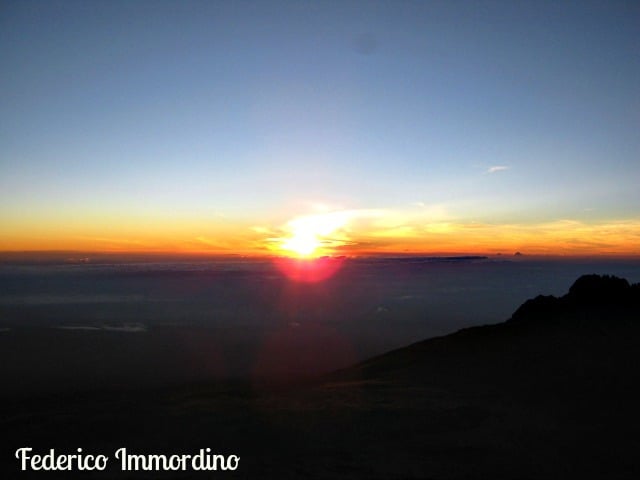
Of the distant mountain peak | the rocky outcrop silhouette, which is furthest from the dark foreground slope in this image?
the distant mountain peak

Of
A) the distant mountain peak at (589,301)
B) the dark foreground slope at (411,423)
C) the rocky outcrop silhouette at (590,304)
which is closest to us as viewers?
the dark foreground slope at (411,423)

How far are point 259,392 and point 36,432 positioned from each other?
7313 mm

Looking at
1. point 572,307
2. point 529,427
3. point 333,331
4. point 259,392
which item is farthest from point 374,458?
point 333,331

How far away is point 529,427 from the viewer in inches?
524

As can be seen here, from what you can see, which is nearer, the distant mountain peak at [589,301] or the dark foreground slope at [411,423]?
the dark foreground slope at [411,423]

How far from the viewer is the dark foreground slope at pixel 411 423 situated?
36.4 ft

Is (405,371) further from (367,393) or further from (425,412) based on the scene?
(425,412)

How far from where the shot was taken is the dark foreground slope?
11.1 meters

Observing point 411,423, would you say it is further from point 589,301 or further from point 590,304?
point 589,301

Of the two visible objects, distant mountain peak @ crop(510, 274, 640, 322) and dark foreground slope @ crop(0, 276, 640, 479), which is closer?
dark foreground slope @ crop(0, 276, 640, 479)

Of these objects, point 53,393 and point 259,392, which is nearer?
point 259,392

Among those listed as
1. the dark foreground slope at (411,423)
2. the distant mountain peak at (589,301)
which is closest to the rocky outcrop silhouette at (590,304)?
the distant mountain peak at (589,301)

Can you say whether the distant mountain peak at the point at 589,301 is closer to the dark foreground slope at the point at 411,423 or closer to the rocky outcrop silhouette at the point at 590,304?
the rocky outcrop silhouette at the point at 590,304

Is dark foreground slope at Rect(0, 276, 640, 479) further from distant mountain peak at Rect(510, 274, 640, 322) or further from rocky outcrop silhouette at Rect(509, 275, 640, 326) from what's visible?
distant mountain peak at Rect(510, 274, 640, 322)
